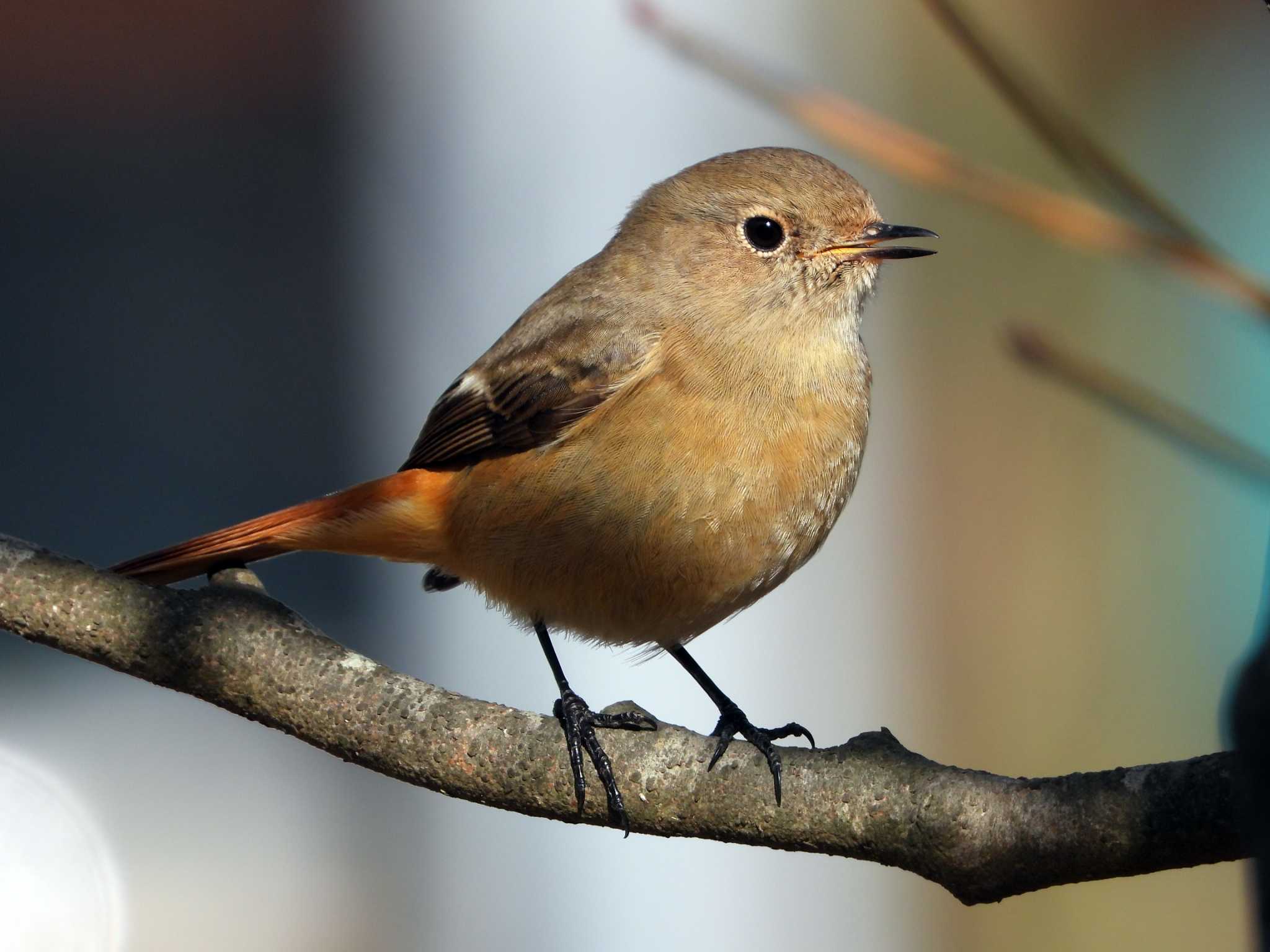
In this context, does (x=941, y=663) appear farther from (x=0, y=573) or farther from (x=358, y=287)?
(x=0, y=573)

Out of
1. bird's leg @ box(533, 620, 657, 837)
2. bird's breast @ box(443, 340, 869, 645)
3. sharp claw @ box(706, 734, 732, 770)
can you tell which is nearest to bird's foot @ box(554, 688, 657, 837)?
bird's leg @ box(533, 620, 657, 837)

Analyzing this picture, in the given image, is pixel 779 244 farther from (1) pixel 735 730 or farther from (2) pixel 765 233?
(1) pixel 735 730

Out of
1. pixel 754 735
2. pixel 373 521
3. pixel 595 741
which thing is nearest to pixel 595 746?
pixel 595 741

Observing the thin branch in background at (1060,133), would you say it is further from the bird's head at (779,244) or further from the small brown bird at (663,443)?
the bird's head at (779,244)

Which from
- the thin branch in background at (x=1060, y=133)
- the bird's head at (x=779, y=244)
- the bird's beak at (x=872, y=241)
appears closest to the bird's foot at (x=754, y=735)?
the bird's head at (x=779, y=244)

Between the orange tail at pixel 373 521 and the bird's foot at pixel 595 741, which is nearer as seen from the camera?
the bird's foot at pixel 595 741

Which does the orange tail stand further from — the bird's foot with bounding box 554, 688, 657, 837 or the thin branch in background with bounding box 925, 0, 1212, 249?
the thin branch in background with bounding box 925, 0, 1212, 249

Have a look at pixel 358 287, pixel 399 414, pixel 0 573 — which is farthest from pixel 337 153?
pixel 0 573
